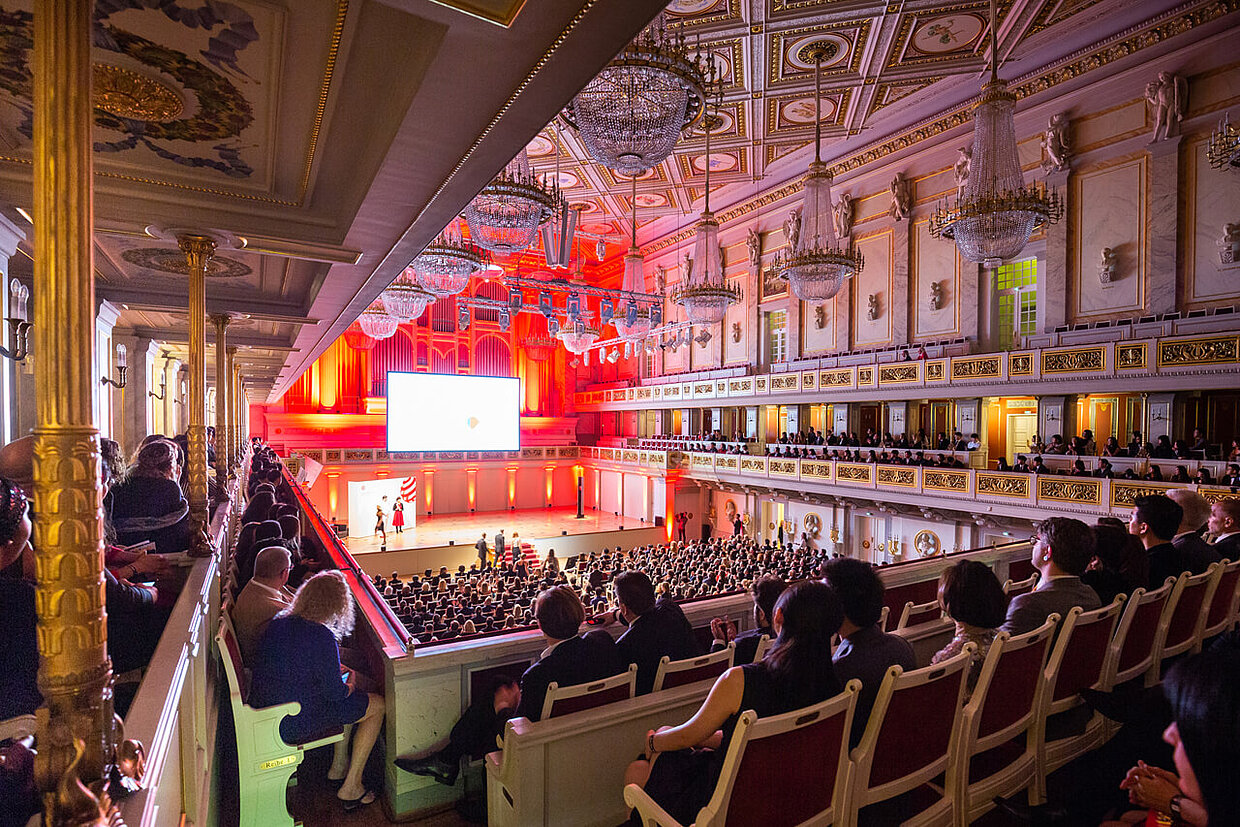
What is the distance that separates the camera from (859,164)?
16.3 metres

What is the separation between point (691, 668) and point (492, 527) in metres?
20.7

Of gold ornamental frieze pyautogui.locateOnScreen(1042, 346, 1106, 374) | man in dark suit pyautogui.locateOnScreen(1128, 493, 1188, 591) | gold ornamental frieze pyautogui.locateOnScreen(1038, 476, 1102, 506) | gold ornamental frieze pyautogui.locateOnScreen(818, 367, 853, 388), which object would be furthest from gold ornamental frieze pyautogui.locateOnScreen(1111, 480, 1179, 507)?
man in dark suit pyautogui.locateOnScreen(1128, 493, 1188, 591)

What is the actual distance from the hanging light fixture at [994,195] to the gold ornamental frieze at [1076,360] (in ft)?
14.2

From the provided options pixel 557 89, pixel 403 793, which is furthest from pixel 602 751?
pixel 557 89

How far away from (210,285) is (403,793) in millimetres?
5408

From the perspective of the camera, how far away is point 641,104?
3945 mm

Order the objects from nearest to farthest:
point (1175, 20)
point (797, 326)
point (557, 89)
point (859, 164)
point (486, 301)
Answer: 1. point (557, 89)
2. point (1175, 20)
3. point (486, 301)
4. point (859, 164)
5. point (797, 326)

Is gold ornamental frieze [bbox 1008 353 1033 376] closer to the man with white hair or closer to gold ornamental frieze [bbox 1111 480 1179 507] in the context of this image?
gold ornamental frieze [bbox 1111 480 1179 507]

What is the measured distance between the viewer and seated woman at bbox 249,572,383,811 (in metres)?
2.71

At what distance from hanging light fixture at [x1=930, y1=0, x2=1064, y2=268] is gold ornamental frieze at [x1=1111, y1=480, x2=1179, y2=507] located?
15.0 feet

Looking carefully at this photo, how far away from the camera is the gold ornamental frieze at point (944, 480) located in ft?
38.4

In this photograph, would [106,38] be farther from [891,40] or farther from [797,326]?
[797,326]

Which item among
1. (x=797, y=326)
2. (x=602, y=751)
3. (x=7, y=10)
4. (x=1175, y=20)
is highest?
(x=1175, y=20)

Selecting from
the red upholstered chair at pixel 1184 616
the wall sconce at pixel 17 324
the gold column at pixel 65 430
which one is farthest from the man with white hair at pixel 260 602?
the red upholstered chair at pixel 1184 616
